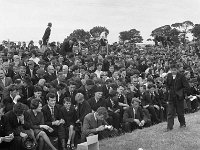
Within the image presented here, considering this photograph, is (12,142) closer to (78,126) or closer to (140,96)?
(78,126)

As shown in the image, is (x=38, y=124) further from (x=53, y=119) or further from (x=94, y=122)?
(x=94, y=122)

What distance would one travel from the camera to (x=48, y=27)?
20.3m

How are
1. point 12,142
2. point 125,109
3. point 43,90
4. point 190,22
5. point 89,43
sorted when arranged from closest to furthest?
point 12,142
point 43,90
point 125,109
point 89,43
point 190,22

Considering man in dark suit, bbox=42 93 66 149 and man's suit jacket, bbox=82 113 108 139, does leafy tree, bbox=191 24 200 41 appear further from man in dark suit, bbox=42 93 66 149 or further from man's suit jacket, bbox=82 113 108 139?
man in dark suit, bbox=42 93 66 149

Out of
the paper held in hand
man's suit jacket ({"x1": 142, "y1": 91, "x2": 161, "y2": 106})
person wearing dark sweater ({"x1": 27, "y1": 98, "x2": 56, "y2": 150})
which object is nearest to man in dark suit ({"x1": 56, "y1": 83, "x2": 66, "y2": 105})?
person wearing dark sweater ({"x1": 27, "y1": 98, "x2": 56, "y2": 150})

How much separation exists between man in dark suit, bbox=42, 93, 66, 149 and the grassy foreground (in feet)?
3.80

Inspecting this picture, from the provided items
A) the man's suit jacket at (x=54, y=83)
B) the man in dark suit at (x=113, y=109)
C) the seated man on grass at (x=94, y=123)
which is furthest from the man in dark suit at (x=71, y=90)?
the seated man on grass at (x=94, y=123)

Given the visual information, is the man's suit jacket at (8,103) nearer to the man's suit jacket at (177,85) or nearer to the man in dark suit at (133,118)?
the man in dark suit at (133,118)

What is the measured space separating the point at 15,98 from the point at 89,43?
1807 cm

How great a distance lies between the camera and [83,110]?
10.9 metres

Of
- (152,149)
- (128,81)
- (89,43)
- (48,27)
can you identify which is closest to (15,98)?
(152,149)

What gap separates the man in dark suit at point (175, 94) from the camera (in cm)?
1227

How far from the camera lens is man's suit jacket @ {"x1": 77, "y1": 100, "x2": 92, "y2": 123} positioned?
1085 cm

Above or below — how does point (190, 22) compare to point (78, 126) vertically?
above
